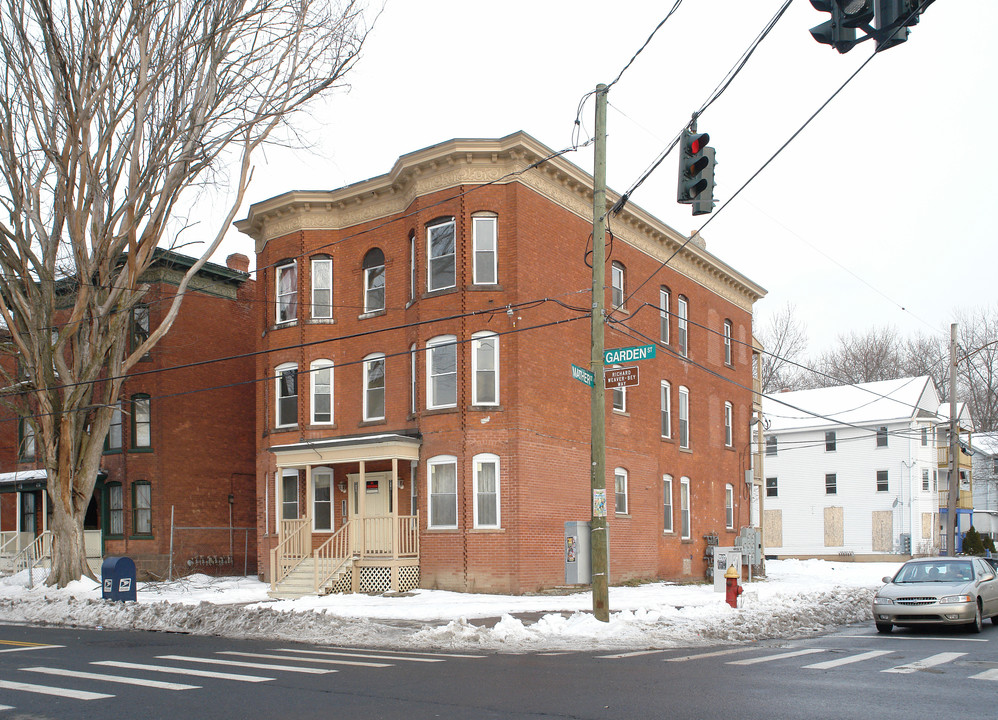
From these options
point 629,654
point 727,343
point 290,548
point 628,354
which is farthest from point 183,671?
point 727,343

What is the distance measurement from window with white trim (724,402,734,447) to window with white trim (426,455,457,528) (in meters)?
15.3

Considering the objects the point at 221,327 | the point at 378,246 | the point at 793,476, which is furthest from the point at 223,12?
the point at 793,476

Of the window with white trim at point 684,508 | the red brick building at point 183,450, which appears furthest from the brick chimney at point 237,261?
the window with white trim at point 684,508

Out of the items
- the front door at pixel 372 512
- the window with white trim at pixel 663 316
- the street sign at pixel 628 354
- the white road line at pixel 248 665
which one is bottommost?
the white road line at pixel 248 665

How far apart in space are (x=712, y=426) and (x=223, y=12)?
2156 cm

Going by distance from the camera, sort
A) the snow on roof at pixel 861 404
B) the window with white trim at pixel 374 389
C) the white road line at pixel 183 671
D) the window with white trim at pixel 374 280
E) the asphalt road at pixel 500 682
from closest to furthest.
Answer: the asphalt road at pixel 500 682
the white road line at pixel 183 671
the window with white trim at pixel 374 389
the window with white trim at pixel 374 280
the snow on roof at pixel 861 404

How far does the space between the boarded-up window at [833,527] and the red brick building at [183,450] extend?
3397 centimetres

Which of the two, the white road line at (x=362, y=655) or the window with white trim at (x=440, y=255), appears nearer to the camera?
the white road line at (x=362, y=655)

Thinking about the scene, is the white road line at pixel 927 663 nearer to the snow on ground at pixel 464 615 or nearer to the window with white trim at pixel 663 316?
the snow on ground at pixel 464 615

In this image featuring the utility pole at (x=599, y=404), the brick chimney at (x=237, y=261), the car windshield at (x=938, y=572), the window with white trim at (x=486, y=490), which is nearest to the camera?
the utility pole at (x=599, y=404)

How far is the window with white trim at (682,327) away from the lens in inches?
1254

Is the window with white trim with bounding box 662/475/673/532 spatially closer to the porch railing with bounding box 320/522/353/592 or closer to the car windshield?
the porch railing with bounding box 320/522/353/592

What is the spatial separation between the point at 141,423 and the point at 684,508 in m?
18.6

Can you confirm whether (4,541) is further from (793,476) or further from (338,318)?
(793,476)
